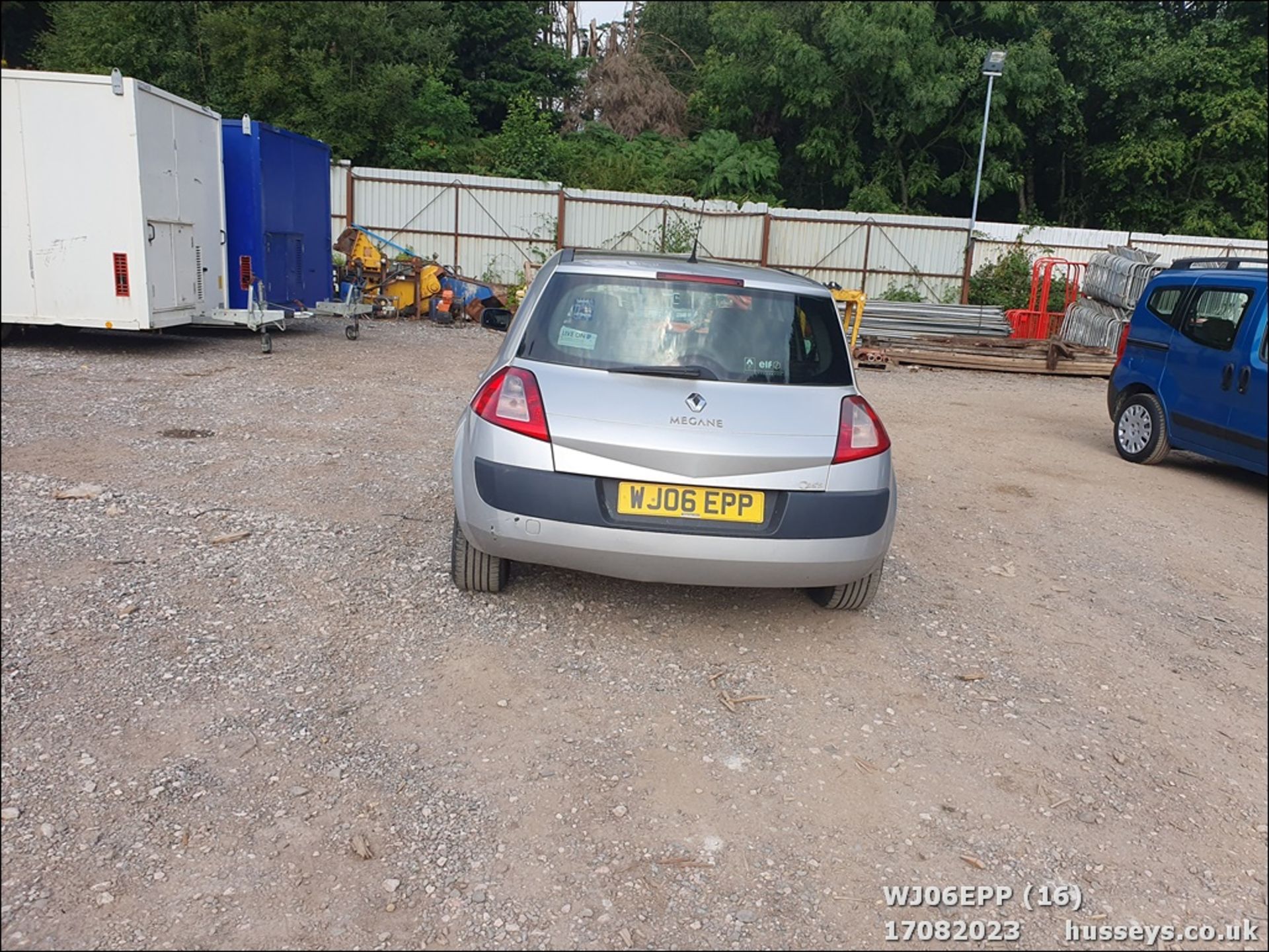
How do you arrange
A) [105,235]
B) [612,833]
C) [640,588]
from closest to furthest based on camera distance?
[105,235] < [612,833] < [640,588]

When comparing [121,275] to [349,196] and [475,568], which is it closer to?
[475,568]

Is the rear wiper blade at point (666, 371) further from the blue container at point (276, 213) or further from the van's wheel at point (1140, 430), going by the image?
the blue container at point (276, 213)

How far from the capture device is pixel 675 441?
3.36m

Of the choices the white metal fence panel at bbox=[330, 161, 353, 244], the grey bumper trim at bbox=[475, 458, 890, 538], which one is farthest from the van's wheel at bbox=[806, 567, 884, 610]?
the white metal fence panel at bbox=[330, 161, 353, 244]

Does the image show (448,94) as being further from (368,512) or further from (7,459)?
(7,459)

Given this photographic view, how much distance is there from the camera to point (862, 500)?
354 cm

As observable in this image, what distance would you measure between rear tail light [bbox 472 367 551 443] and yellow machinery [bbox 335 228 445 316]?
1387cm

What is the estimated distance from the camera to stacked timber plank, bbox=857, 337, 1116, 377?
15.1 m

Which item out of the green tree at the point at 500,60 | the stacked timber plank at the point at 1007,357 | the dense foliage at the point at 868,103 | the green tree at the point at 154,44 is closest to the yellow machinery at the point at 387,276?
the green tree at the point at 154,44

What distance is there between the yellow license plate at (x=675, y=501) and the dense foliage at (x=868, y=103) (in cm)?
2143

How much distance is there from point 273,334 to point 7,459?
12535 millimetres

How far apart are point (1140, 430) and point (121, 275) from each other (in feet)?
26.1

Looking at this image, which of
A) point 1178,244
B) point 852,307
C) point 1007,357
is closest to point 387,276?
point 852,307

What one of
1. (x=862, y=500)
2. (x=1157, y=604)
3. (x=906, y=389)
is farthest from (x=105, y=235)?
(x=906, y=389)
